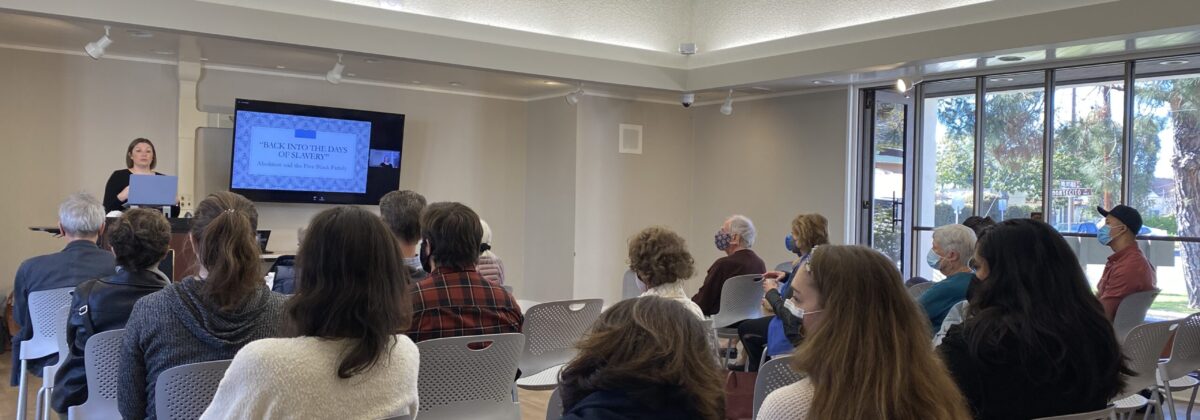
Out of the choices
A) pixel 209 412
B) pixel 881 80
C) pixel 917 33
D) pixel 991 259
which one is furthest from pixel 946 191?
pixel 209 412

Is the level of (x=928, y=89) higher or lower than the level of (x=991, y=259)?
higher

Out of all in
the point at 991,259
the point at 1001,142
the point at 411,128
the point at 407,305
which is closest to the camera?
the point at 407,305

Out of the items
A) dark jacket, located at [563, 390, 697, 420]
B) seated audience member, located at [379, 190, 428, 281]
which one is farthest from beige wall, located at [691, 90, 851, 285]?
dark jacket, located at [563, 390, 697, 420]


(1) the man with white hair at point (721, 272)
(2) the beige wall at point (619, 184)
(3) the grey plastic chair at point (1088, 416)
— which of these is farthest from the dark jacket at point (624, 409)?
(2) the beige wall at point (619, 184)

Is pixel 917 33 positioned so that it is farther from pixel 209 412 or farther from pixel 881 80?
pixel 209 412

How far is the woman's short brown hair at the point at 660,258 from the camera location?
3.65 meters

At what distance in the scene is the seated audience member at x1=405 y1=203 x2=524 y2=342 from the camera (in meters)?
2.74

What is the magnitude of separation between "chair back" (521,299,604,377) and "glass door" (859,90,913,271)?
474 centimetres

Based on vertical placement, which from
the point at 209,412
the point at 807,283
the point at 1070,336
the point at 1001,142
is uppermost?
the point at 1001,142

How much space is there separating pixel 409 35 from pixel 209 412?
4952mm

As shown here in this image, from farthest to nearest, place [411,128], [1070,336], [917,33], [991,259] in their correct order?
[411,128], [917,33], [991,259], [1070,336]

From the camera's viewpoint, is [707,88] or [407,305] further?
[707,88]

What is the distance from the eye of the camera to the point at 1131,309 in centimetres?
437

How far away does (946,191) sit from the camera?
7.52 meters
